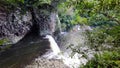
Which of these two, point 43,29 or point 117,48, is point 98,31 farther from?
point 43,29

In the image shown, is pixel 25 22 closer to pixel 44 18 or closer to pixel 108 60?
pixel 44 18

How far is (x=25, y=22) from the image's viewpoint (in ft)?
46.6

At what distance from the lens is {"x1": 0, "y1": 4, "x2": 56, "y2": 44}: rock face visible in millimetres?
12773

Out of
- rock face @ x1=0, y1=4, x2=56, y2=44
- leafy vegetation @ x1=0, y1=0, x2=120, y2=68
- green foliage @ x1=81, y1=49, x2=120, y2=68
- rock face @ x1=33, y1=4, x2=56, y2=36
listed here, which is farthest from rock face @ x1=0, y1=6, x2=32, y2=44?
green foliage @ x1=81, y1=49, x2=120, y2=68

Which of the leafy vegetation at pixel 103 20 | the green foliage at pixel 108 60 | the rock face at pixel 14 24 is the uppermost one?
the leafy vegetation at pixel 103 20

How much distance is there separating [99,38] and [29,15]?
39.9 ft

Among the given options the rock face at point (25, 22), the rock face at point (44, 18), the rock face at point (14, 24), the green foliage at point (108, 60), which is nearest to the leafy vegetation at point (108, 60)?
the green foliage at point (108, 60)

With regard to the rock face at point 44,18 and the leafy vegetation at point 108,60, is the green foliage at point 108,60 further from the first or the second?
the rock face at point 44,18

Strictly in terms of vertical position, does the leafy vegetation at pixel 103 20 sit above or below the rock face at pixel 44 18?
above

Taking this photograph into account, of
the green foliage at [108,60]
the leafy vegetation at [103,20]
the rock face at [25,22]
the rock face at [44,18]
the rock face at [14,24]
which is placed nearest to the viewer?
the leafy vegetation at [103,20]

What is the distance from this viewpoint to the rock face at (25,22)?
12773 millimetres

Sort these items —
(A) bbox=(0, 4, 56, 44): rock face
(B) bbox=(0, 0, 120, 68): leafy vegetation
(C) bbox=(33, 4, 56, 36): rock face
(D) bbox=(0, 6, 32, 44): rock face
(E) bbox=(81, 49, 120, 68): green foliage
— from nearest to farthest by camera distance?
(B) bbox=(0, 0, 120, 68): leafy vegetation, (E) bbox=(81, 49, 120, 68): green foliage, (D) bbox=(0, 6, 32, 44): rock face, (A) bbox=(0, 4, 56, 44): rock face, (C) bbox=(33, 4, 56, 36): rock face

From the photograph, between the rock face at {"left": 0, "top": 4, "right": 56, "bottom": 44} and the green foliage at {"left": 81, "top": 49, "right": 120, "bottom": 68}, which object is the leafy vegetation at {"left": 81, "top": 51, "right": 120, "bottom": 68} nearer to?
the green foliage at {"left": 81, "top": 49, "right": 120, "bottom": 68}

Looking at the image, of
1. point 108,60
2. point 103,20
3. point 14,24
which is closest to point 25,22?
point 14,24
